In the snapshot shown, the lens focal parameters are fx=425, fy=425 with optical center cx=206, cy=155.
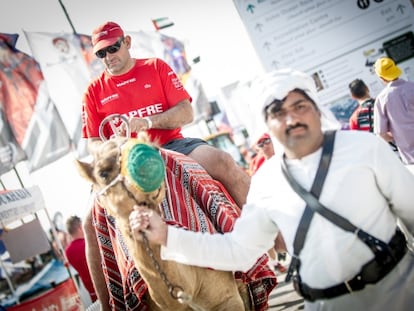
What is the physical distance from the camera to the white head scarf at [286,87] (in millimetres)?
2205

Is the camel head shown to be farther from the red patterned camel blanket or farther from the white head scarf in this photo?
the white head scarf

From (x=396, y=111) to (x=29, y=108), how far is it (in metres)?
8.84

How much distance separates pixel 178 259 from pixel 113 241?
103 centimetres

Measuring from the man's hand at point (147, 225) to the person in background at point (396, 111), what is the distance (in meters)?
4.75

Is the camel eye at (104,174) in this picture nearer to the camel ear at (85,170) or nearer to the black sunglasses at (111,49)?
the camel ear at (85,170)

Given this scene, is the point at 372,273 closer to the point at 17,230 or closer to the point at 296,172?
the point at 296,172

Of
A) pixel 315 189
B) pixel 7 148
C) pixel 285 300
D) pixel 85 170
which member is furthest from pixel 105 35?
pixel 7 148

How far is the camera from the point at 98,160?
242 cm

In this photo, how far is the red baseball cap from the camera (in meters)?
4.00

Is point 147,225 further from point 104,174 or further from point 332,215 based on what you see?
point 332,215

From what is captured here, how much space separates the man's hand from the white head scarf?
2.71 ft

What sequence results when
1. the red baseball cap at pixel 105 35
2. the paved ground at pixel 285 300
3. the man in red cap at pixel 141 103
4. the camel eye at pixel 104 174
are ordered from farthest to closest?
the paved ground at pixel 285 300 → the red baseball cap at pixel 105 35 → the man in red cap at pixel 141 103 → the camel eye at pixel 104 174

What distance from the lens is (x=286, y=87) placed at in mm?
2203

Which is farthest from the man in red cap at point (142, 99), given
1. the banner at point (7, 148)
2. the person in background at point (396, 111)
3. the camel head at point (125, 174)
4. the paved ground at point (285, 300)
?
the banner at point (7, 148)
